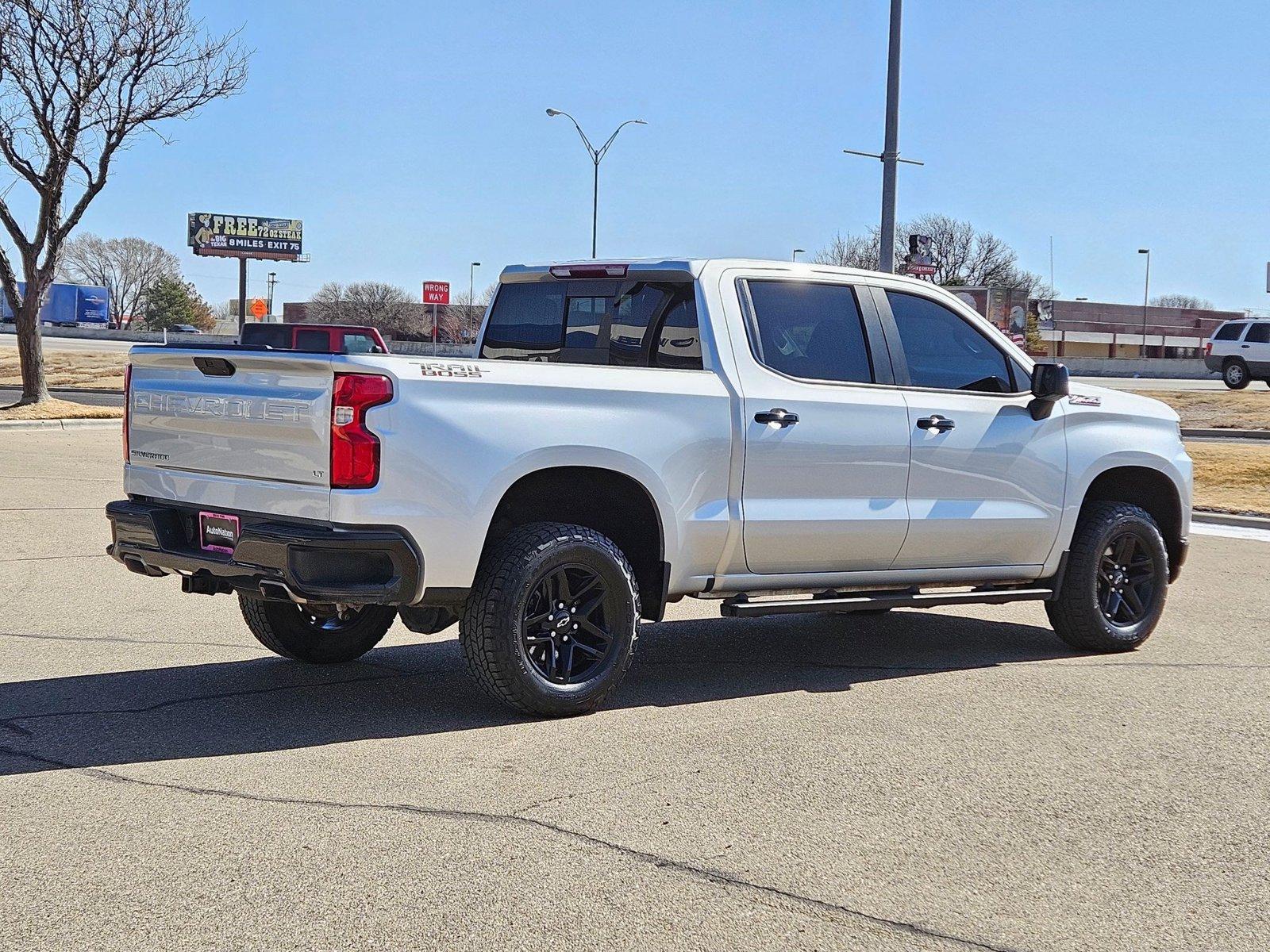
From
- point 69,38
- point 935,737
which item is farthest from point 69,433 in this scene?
point 935,737

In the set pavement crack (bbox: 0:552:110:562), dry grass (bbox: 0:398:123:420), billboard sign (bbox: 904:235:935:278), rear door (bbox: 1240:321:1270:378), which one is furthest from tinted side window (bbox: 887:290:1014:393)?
rear door (bbox: 1240:321:1270:378)

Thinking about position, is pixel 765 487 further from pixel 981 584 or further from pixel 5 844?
pixel 5 844

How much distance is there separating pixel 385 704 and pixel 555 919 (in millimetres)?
2732

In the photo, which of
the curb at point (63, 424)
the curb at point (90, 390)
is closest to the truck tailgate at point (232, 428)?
the curb at point (63, 424)

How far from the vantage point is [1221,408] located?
3052 centimetres

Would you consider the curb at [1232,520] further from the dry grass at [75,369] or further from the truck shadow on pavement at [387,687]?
the dry grass at [75,369]

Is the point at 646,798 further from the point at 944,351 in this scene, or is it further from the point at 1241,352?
the point at 1241,352

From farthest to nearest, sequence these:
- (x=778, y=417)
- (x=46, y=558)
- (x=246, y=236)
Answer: (x=246, y=236), (x=46, y=558), (x=778, y=417)

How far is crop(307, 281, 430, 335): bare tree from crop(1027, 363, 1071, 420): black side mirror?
338ft

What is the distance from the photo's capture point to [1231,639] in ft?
28.0

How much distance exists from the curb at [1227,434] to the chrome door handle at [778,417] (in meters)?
20.8

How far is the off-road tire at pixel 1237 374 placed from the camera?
37906 mm

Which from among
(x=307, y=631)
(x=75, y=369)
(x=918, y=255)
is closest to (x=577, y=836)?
(x=307, y=631)

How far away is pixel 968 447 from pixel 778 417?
129cm
